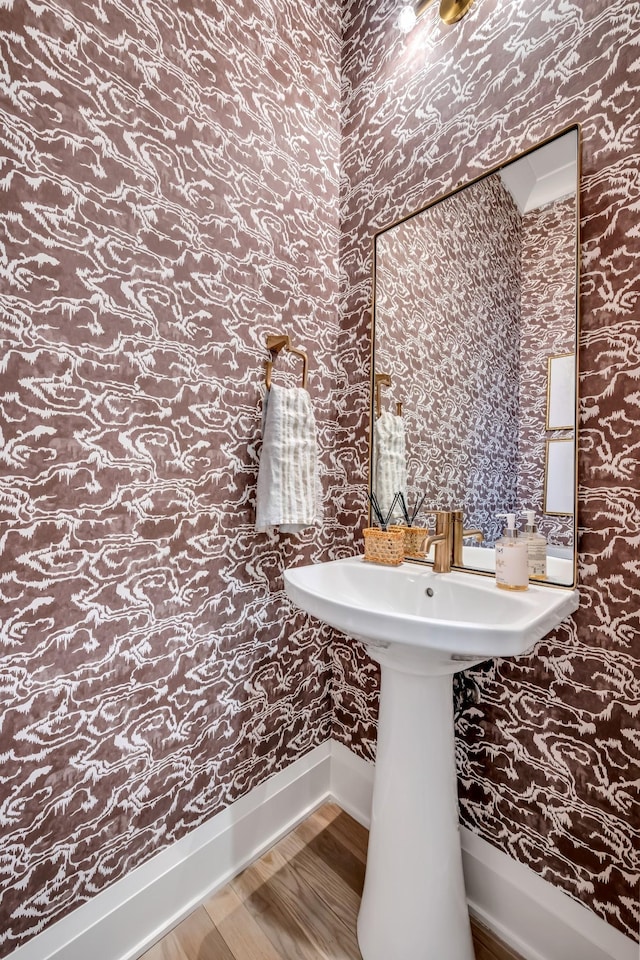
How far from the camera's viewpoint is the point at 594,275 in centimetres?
97

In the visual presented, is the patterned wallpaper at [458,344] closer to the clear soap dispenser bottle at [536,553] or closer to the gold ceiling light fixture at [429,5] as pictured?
the clear soap dispenser bottle at [536,553]

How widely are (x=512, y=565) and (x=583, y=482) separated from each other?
0.25 meters

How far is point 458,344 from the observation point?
4.17ft

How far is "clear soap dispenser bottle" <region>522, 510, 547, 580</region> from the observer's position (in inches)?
40.8

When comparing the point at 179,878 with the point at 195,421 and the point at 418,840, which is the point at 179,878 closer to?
the point at 418,840

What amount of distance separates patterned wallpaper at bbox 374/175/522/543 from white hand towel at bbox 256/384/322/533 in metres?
0.32

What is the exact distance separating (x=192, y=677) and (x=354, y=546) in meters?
0.67

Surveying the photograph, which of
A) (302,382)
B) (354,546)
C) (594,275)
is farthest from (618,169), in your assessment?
(354,546)

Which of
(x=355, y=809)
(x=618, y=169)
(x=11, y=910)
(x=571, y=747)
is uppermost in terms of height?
(x=618, y=169)

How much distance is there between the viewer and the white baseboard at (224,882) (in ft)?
3.07

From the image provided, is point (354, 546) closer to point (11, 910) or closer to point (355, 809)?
point (355, 809)

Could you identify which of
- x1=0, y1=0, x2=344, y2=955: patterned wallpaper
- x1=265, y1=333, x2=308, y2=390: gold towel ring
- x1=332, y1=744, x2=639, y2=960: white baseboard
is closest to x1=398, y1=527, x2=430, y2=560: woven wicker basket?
x1=0, y1=0, x2=344, y2=955: patterned wallpaper

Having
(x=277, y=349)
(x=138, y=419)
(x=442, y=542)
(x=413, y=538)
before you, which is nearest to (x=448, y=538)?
(x=442, y=542)

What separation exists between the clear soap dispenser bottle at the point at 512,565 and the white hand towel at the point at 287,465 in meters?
0.54
